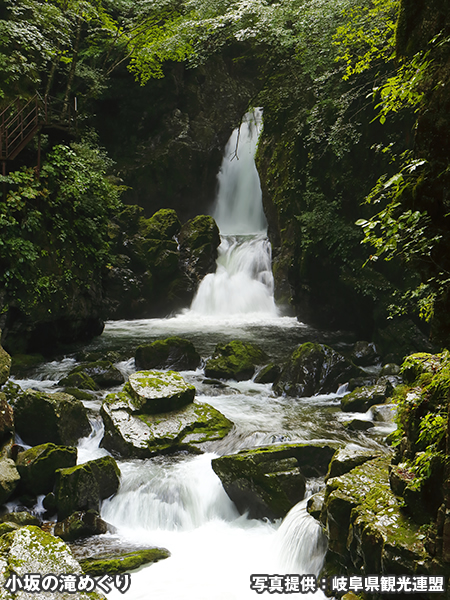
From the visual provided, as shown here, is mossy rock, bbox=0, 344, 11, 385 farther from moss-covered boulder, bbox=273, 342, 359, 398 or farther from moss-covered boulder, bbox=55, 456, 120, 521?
moss-covered boulder, bbox=273, 342, 359, 398

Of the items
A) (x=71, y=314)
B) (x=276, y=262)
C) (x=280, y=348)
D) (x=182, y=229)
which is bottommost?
(x=280, y=348)

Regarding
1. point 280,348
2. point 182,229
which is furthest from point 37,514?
point 182,229

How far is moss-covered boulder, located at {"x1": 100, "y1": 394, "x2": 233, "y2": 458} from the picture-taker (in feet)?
23.3

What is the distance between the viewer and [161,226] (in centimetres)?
1975

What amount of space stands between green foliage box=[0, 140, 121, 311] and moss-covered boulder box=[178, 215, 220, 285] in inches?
231

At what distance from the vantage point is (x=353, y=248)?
533 inches

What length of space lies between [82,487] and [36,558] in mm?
2389

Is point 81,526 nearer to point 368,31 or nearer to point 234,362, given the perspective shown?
point 234,362

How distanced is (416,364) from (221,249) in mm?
16872

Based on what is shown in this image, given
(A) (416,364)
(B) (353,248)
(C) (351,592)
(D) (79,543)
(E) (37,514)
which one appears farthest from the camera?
(B) (353,248)

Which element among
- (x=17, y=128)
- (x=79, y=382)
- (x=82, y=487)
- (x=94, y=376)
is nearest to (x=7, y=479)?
(x=82, y=487)

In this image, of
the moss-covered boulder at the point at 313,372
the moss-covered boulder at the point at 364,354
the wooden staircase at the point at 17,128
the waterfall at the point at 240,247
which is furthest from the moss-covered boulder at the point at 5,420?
the waterfall at the point at 240,247

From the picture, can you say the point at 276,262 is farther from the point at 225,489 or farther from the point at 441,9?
the point at 441,9

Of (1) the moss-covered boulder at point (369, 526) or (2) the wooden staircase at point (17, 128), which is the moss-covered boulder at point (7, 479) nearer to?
(1) the moss-covered boulder at point (369, 526)
